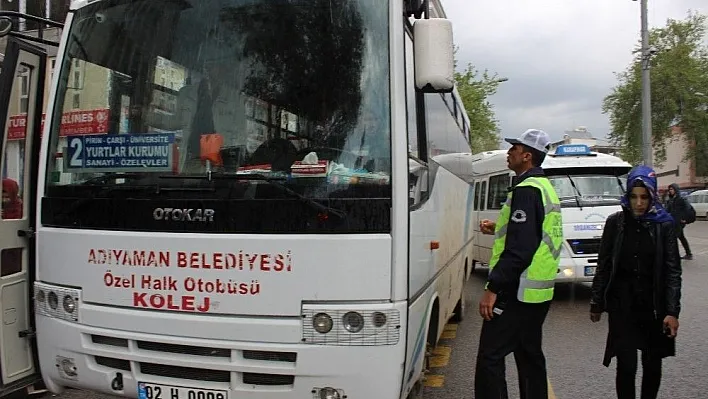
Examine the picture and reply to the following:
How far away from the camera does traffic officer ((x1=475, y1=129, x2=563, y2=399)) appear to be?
12.0 ft

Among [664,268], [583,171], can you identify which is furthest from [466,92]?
[664,268]

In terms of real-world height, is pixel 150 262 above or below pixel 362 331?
above

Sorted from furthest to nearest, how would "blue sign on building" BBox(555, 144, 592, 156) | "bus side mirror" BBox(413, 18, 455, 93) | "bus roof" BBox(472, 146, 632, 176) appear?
"blue sign on building" BBox(555, 144, 592, 156)
"bus roof" BBox(472, 146, 632, 176)
"bus side mirror" BBox(413, 18, 455, 93)

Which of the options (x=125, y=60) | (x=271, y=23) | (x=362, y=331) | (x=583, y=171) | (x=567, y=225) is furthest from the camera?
(x=583, y=171)

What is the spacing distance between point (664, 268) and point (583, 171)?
6247 millimetres

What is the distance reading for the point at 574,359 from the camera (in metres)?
6.30

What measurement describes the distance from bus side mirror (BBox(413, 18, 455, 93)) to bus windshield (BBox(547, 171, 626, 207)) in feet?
21.8

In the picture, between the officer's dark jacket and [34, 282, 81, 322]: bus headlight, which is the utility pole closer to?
the officer's dark jacket

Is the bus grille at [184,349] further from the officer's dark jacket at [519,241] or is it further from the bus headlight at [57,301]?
the officer's dark jacket at [519,241]

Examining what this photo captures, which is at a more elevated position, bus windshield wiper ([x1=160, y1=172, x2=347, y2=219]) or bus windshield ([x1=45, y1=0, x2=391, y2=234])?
bus windshield ([x1=45, y1=0, x2=391, y2=234])

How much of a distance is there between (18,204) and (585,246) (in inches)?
297

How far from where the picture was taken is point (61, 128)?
3863 mm

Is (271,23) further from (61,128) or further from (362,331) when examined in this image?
(362,331)

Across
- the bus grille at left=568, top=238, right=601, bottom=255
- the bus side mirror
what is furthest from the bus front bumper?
the bus grille at left=568, top=238, right=601, bottom=255
